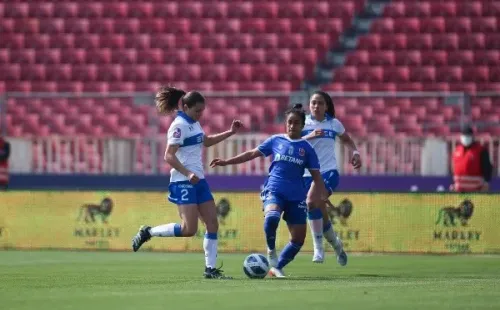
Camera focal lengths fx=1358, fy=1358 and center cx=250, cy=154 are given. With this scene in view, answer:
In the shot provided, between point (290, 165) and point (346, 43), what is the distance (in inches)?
577

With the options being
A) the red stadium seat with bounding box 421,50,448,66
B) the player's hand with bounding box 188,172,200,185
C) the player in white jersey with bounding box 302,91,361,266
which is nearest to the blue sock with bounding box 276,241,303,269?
the player's hand with bounding box 188,172,200,185

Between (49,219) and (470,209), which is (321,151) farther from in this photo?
(49,219)

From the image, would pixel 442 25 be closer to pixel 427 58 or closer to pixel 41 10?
pixel 427 58

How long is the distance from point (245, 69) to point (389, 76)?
2951 millimetres

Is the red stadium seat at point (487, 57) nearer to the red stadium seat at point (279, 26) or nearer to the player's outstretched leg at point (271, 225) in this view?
the red stadium seat at point (279, 26)

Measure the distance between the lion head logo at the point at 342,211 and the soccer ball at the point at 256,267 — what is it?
6.16 m

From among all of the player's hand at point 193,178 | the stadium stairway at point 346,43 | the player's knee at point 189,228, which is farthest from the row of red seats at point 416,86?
the player's hand at point 193,178

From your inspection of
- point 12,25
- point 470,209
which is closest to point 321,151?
point 470,209

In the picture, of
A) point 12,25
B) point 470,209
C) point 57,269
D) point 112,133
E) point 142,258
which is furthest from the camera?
point 12,25

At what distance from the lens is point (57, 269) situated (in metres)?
15.3

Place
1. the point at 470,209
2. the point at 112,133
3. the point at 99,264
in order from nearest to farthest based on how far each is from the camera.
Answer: the point at 99,264
the point at 470,209
the point at 112,133

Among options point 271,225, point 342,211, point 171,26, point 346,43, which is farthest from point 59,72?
point 271,225

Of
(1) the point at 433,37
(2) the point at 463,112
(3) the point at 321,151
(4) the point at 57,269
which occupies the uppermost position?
(1) the point at 433,37

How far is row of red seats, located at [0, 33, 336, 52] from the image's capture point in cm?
2812
